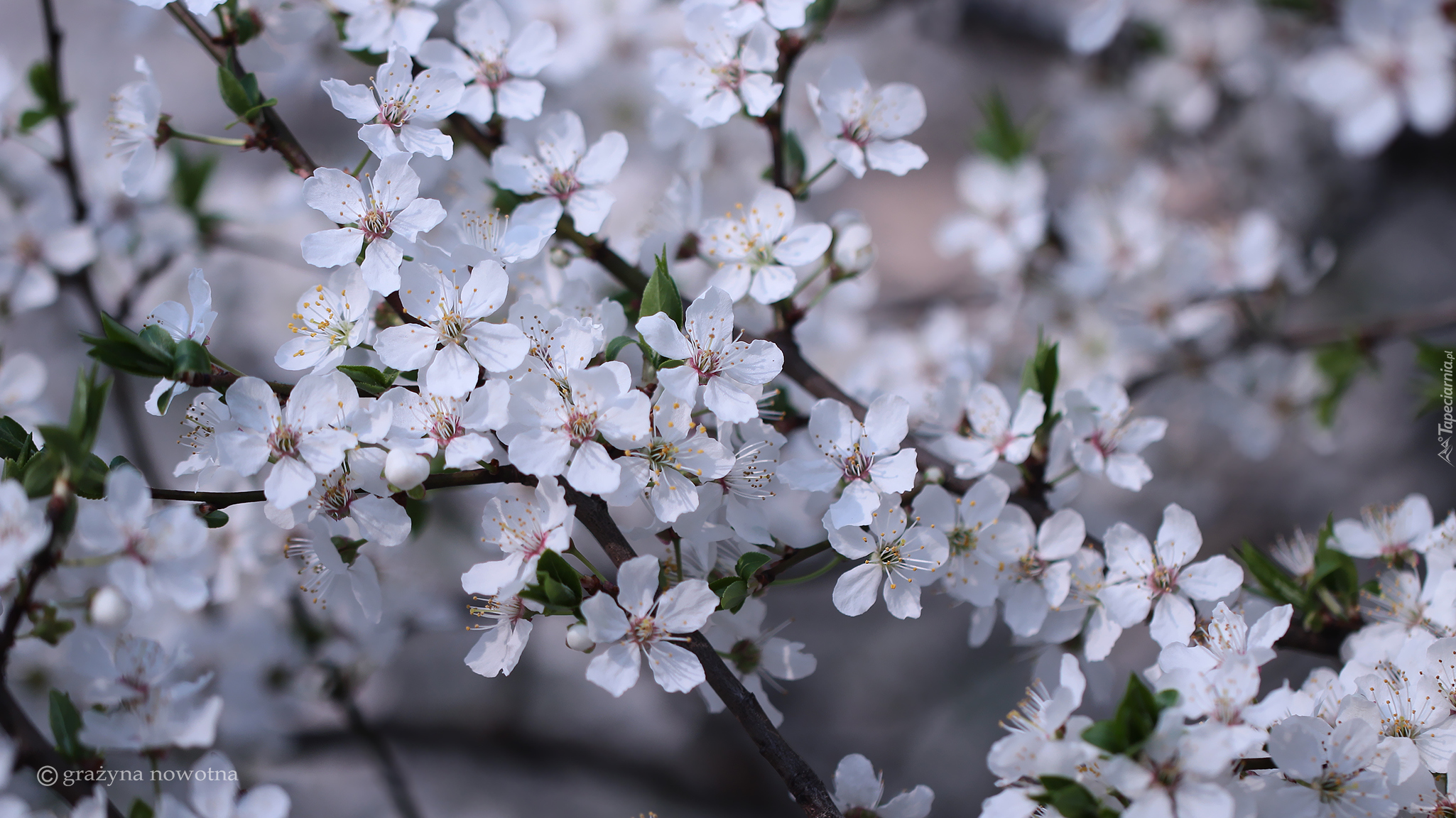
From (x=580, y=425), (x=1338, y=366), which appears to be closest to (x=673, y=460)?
(x=580, y=425)

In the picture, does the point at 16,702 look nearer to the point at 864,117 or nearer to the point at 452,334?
the point at 452,334

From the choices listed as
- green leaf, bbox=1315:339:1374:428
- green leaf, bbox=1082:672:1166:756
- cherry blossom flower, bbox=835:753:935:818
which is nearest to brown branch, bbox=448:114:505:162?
cherry blossom flower, bbox=835:753:935:818

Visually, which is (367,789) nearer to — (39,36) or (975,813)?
(975,813)

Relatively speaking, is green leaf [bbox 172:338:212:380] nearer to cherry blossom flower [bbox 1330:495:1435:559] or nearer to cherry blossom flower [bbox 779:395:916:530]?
cherry blossom flower [bbox 779:395:916:530]

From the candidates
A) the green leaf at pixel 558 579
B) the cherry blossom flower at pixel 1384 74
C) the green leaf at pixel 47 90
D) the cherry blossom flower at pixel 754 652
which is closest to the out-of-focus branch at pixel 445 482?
the green leaf at pixel 558 579

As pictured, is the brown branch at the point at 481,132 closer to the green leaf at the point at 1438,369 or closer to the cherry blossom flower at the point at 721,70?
the cherry blossom flower at the point at 721,70
